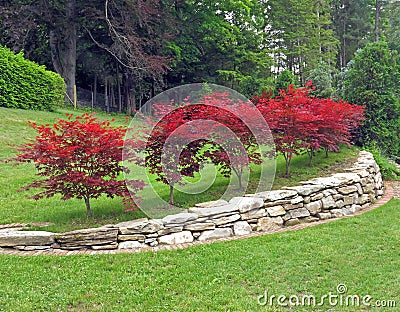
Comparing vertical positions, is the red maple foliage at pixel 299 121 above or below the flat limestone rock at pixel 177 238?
above

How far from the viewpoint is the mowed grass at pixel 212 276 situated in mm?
2773

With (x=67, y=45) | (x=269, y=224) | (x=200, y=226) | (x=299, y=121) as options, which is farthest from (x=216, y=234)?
(x=67, y=45)

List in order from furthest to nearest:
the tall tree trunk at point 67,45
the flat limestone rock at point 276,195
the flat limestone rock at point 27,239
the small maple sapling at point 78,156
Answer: the tall tree trunk at point 67,45
the flat limestone rock at point 276,195
the small maple sapling at point 78,156
the flat limestone rock at point 27,239

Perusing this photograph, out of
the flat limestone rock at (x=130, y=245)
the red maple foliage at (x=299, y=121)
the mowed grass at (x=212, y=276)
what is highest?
the red maple foliage at (x=299, y=121)

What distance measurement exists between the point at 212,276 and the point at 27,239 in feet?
6.60

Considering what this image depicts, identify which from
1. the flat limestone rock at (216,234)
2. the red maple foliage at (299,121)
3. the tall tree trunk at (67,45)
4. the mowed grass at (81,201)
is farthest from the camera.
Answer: the tall tree trunk at (67,45)

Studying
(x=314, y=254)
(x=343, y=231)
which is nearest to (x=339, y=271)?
(x=314, y=254)

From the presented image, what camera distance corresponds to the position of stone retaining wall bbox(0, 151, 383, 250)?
3867 mm

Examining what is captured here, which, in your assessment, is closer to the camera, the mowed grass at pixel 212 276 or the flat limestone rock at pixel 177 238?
the mowed grass at pixel 212 276

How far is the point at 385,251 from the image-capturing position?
3.77 metres

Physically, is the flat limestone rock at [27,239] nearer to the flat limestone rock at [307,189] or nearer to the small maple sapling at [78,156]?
the small maple sapling at [78,156]

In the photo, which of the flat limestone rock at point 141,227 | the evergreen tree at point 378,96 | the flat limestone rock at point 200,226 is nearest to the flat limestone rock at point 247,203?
the flat limestone rock at point 200,226

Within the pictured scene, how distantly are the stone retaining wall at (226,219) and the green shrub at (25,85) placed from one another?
30.3 feet

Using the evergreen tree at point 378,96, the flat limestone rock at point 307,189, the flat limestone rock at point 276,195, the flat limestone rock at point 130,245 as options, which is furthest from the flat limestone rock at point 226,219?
the evergreen tree at point 378,96
